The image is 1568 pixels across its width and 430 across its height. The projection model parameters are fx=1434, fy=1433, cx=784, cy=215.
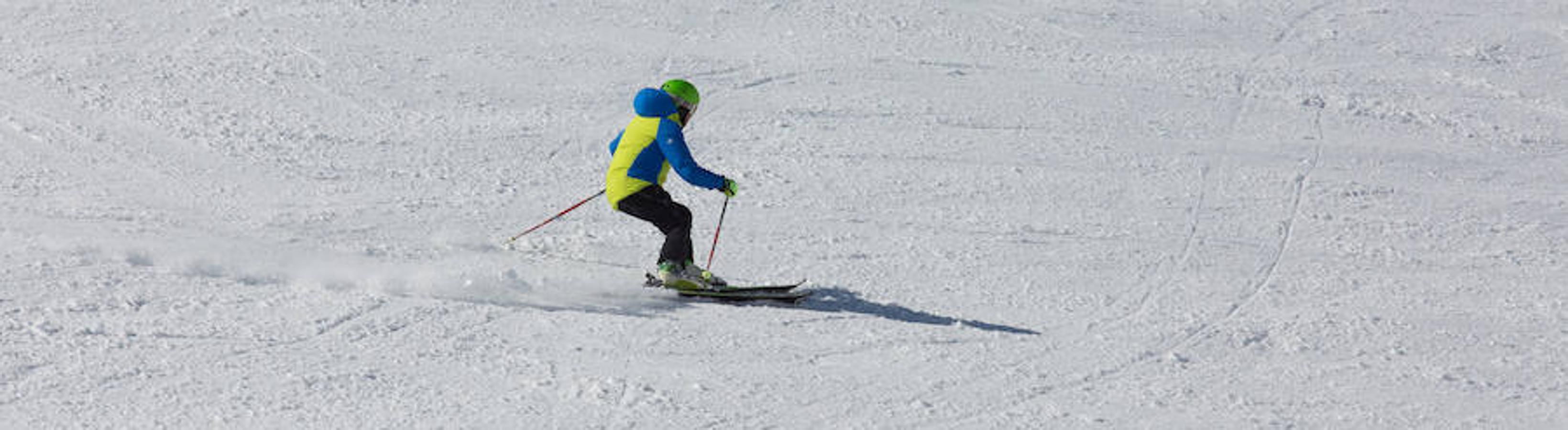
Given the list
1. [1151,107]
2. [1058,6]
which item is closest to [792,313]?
[1151,107]

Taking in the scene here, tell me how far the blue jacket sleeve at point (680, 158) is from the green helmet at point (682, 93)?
15 centimetres

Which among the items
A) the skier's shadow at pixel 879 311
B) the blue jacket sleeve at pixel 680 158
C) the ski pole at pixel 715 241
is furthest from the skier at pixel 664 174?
the skier's shadow at pixel 879 311

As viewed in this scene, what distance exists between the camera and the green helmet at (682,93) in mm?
7457

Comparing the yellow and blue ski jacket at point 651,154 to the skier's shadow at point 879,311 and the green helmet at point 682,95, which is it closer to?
the green helmet at point 682,95

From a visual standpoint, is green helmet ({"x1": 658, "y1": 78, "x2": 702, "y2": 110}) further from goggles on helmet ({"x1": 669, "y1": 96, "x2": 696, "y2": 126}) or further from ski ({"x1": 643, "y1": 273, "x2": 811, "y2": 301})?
ski ({"x1": 643, "y1": 273, "x2": 811, "y2": 301})

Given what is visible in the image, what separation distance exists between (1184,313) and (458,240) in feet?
14.0

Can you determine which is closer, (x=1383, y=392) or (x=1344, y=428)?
(x=1344, y=428)

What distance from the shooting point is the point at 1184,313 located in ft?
26.7

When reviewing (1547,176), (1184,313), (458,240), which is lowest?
(1547,176)

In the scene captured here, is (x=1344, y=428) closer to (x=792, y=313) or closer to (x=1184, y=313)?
(x=1184, y=313)

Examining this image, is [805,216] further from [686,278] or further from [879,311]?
[686,278]

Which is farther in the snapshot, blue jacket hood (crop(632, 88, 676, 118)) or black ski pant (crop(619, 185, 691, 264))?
black ski pant (crop(619, 185, 691, 264))

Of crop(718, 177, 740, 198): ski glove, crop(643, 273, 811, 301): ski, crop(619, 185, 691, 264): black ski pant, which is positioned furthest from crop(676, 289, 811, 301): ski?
crop(718, 177, 740, 198): ski glove

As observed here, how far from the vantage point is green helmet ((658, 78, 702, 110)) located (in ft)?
24.5
